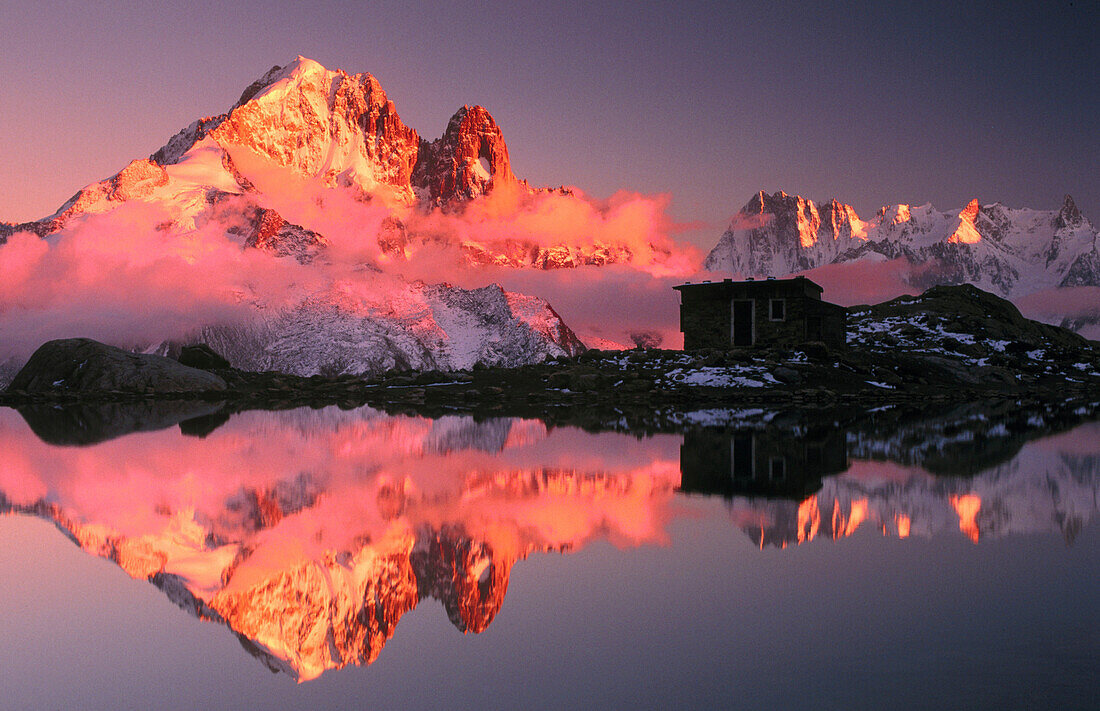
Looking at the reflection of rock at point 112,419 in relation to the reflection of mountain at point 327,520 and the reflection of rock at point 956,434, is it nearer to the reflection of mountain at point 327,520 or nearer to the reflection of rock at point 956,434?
the reflection of mountain at point 327,520

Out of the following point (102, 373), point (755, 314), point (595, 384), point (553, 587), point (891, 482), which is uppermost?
point (755, 314)

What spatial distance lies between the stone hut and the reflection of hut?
30687 mm

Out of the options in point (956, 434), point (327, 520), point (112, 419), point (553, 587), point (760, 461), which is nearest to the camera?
point (553, 587)

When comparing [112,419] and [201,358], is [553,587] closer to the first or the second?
[112,419]

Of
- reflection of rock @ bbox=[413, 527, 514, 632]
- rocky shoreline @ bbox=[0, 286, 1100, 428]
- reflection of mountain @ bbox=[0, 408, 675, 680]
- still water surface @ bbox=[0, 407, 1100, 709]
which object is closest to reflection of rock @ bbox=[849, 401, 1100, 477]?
still water surface @ bbox=[0, 407, 1100, 709]

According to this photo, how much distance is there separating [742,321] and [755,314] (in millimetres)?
1004

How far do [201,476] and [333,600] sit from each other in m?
8.39

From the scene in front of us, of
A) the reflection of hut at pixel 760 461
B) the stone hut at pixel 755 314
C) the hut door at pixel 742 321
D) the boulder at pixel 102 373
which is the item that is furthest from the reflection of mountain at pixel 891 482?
the boulder at pixel 102 373

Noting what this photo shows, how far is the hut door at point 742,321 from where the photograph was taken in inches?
2110

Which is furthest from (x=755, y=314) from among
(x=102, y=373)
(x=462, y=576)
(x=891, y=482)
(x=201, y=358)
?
(x=462, y=576)

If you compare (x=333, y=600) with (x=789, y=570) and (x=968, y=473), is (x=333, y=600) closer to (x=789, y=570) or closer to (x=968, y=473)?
(x=789, y=570)

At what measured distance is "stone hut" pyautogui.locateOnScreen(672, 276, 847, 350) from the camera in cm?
5197

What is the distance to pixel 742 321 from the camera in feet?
177

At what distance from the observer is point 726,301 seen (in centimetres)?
5419
